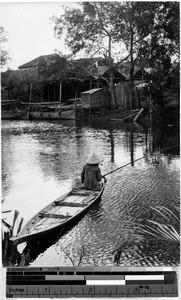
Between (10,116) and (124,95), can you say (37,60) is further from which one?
(124,95)

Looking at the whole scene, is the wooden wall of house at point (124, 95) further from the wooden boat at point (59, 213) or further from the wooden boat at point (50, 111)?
the wooden boat at point (59, 213)

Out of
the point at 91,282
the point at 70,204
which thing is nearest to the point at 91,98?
the point at 70,204

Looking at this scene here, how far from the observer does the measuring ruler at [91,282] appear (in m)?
2.52

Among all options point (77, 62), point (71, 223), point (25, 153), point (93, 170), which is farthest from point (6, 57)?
point (71, 223)

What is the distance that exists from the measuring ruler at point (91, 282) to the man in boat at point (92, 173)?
42.0 inches

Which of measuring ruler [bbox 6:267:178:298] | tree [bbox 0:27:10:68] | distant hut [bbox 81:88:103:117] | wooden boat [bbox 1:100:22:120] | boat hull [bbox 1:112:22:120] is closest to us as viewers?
measuring ruler [bbox 6:267:178:298]

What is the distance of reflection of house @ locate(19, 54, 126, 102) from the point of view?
11.5ft

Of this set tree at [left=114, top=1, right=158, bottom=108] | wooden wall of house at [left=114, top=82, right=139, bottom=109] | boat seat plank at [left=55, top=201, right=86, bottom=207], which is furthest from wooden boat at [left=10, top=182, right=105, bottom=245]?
tree at [left=114, top=1, right=158, bottom=108]

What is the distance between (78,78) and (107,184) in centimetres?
122

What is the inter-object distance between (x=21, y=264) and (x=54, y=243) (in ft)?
2.08

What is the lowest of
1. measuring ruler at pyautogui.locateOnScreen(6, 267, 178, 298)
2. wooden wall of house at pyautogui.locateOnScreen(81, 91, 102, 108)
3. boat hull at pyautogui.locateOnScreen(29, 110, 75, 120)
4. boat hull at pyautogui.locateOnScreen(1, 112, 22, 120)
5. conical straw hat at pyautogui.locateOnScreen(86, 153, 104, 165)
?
measuring ruler at pyautogui.locateOnScreen(6, 267, 178, 298)

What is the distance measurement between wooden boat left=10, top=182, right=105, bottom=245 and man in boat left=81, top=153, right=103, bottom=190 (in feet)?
0.26

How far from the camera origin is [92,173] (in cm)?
370

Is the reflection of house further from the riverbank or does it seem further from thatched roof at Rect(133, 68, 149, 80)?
the riverbank
